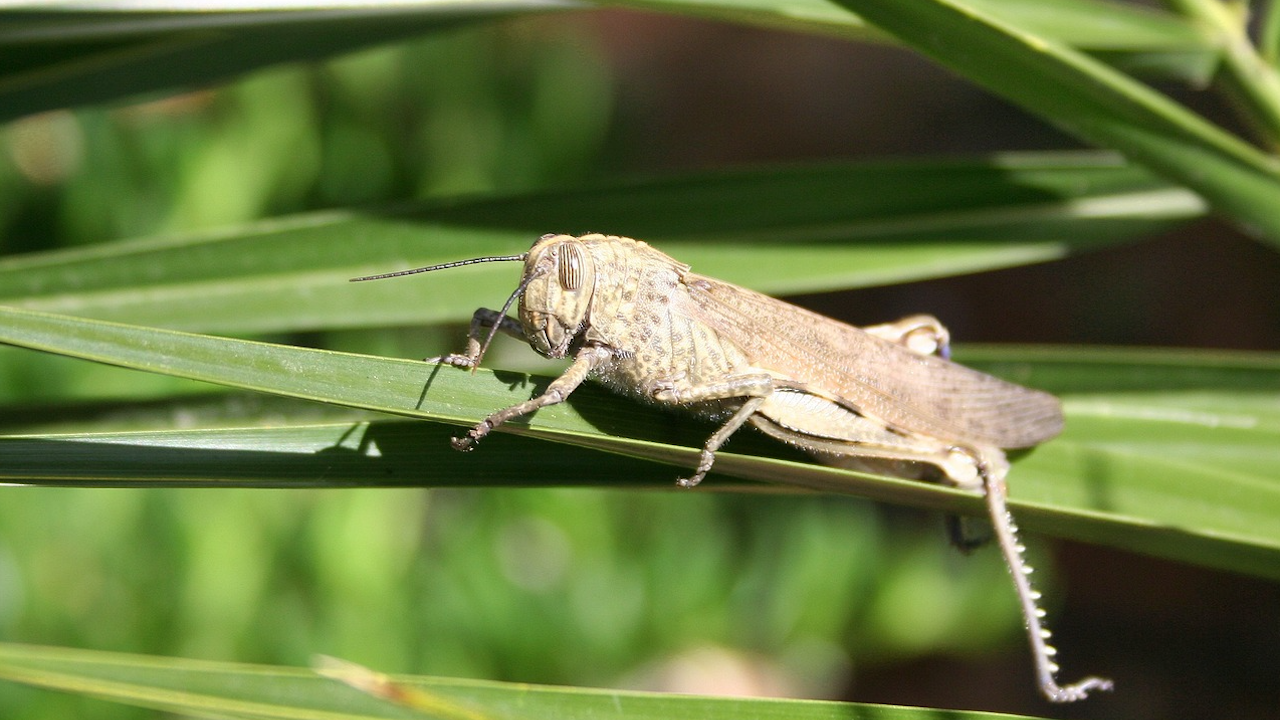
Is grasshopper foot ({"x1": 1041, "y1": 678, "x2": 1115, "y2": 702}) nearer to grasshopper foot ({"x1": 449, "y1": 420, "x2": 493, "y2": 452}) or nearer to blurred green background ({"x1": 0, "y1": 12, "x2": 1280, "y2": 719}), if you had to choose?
grasshopper foot ({"x1": 449, "y1": 420, "x2": 493, "y2": 452})

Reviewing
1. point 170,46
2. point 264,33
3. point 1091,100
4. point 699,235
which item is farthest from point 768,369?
point 170,46

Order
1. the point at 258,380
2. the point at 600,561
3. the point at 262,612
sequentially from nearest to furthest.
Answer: the point at 258,380, the point at 262,612, the point at 600,561

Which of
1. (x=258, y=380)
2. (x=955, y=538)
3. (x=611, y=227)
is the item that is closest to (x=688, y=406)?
(x=611, y=227)

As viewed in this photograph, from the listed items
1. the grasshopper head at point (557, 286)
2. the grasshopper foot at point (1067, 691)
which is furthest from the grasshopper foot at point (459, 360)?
the grasshopper foot at point (1067, 691)

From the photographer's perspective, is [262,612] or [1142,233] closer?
[1142,233]

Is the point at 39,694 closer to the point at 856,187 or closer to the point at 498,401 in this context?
the point at 498,401

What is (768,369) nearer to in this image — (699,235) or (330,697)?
(699,235)
